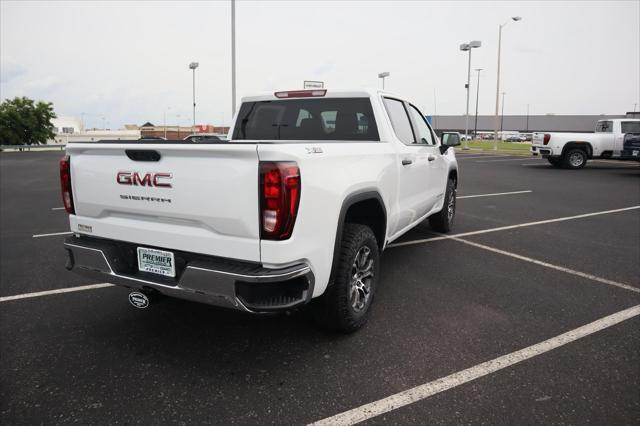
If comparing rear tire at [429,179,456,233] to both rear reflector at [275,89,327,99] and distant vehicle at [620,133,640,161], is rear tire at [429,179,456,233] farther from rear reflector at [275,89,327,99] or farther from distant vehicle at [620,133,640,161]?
distant vehicle at [620,133,640,161]

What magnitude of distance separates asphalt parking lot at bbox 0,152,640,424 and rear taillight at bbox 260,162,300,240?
99 centimetres

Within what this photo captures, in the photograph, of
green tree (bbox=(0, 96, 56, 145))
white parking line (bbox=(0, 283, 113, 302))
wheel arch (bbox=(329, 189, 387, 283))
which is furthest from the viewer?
green tree (bbox=(0, 96, 56, 145))

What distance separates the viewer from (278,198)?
2.48 metres

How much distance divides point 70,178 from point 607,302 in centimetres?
455

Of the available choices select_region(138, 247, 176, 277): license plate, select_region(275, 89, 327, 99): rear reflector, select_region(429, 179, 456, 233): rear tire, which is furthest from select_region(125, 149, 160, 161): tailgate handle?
select_region(429, 179, 456, 233): rear tire

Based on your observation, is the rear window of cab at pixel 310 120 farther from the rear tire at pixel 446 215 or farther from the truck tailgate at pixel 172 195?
the rear tire at pixel 446 215

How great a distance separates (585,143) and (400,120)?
53.5 ft

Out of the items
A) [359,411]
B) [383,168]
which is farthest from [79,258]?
[383,168]

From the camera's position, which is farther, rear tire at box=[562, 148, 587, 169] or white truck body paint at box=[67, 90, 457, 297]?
rear tire at box=[562, 148, 587, 169]

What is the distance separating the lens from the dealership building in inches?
4019

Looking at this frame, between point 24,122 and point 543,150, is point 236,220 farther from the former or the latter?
point 24,122

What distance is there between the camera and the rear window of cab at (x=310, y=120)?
4.31 meters

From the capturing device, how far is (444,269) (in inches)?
199

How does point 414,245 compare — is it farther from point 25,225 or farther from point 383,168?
point 25,225
